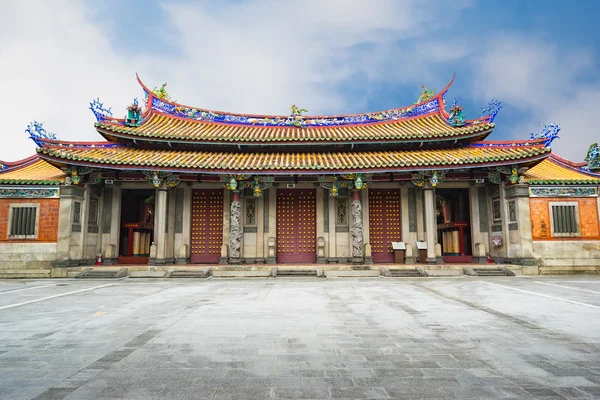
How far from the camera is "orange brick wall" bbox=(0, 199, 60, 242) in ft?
43.1

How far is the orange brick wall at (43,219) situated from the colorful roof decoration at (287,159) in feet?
6.39

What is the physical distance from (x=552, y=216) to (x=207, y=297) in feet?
43.6

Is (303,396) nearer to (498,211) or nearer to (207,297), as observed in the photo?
(207,297)

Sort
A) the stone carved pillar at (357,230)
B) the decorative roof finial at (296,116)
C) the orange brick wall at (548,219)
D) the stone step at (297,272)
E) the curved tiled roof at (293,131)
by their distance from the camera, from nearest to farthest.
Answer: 1. the stone step at (297,272)
2. the orange brick wall at (548,219)
3. the stone carved pillar at (357,230)
4. the curved tiled roof at (293,131)
5. the decorative roof finial at (296,116)

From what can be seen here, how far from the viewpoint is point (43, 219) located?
43.3 ft

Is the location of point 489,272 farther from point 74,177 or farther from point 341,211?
point 74,177

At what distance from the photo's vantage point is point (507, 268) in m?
13.1

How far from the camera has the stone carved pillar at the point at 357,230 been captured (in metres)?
13.9

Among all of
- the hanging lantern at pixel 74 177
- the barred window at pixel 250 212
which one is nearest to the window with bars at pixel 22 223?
the hanging lantern at pixel 74 177

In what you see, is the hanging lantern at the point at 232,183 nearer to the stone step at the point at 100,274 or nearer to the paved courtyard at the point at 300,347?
the stone step at the point at 100,274

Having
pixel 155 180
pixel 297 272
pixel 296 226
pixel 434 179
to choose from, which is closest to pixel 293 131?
pixel 296 226

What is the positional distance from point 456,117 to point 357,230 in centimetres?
746

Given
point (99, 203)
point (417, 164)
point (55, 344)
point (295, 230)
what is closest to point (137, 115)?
point (99, 203)

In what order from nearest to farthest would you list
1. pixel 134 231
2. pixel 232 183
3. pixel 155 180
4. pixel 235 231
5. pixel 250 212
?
pixel 155 180 < pixel 232 183 < pixel 235 231 < pixel 250 212 < pixel 134 231
